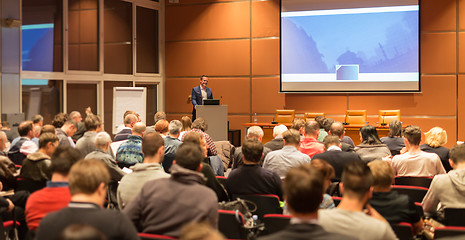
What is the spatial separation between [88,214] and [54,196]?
0.99 metres

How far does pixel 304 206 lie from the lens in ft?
6.90

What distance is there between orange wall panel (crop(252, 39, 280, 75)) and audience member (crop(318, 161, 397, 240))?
9925 mm

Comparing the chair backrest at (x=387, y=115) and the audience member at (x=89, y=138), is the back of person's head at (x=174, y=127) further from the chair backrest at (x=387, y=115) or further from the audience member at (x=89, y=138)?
the chair backrest at (x=387, y=115)

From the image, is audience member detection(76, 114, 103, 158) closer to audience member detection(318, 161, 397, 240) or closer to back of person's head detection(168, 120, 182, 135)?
back of person's head detection(168, 120, 182, 135)

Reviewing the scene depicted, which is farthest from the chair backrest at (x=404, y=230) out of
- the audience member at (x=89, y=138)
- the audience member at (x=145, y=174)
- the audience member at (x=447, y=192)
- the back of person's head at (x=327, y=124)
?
the back of person's head at (x=327, y=124)

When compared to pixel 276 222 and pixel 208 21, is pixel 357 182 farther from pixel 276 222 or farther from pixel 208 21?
pixel 208 21

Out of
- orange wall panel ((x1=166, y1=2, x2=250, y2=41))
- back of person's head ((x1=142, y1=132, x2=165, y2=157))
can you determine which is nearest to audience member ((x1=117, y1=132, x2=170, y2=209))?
back of person's head ((x1=142, y1=132, x2=165, y2=157))

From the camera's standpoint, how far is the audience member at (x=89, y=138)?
5988 millimetres

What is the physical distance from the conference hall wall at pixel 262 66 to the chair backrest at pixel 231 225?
347 inches

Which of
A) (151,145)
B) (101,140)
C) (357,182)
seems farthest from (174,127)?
(357,182)

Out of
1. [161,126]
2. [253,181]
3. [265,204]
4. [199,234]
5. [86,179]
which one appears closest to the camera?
[199,234]

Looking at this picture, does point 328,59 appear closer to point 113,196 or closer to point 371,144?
point 371,144

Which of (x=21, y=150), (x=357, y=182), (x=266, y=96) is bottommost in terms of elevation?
(x=21, y=150)

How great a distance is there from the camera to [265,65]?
12586 mm
